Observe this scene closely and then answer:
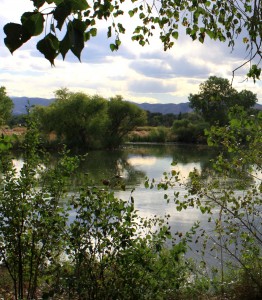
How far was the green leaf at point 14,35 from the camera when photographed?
99cm

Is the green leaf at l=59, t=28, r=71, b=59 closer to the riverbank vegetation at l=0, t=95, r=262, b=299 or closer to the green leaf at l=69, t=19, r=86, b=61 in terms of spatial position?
the green leaf at l=69, t=19, r=86, b=61

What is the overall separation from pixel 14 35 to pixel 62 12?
14 centimetres

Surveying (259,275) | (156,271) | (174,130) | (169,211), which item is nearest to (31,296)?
(156,271)

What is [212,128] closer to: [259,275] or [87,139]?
[259,275]

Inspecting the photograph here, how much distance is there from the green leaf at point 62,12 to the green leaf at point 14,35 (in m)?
0.09

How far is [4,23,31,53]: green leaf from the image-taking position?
3.25 feet

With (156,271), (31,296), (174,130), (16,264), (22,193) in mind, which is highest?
(22,193)

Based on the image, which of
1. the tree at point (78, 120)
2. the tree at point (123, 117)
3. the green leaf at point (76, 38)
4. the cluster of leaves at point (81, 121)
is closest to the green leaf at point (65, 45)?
the green leaf at point (76, 38)

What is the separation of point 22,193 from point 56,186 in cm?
36

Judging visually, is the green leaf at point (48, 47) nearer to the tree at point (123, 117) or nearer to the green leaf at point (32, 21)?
the green leaf at point (32, 21)

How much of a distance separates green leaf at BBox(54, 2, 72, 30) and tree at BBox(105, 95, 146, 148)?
4369 cm

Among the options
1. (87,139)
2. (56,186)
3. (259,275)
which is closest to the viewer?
(56,186)

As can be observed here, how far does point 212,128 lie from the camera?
3.77 m

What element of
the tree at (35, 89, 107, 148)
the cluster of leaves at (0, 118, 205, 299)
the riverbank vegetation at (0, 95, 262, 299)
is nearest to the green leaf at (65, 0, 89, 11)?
the riverbank vegetation at (0, 95, 262, 299)
